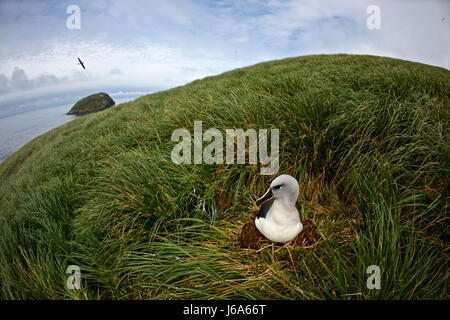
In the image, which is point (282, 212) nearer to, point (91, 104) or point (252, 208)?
point (252, 208)

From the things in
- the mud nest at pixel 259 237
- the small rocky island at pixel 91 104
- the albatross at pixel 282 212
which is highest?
the small rocky island at pixel 91 104

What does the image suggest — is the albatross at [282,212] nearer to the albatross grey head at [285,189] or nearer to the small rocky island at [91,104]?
the albatross grey head at [285,189]

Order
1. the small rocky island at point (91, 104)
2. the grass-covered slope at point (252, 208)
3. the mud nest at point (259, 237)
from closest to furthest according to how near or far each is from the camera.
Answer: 1. the grass-covered slope at point (252, 208)
2. the mud nest at point (259, 237)
3. the small rocky island at point (91, 104)

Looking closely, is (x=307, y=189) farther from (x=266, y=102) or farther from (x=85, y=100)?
(x=85, y=100)

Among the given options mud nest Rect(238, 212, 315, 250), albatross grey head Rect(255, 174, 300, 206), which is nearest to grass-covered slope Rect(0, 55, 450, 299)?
mud nest Rect(238, 212, 315, 250)

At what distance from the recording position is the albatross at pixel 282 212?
4.63ft

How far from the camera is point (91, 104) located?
158ft

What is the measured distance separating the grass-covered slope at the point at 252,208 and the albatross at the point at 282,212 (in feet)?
0.52

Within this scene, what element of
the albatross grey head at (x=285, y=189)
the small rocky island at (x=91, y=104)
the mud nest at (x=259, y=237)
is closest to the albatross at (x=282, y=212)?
the albatross grey head at (x=285, y=189)

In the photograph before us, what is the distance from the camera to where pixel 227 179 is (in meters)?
2.17

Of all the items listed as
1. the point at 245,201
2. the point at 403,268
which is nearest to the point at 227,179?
the point at 245,201
